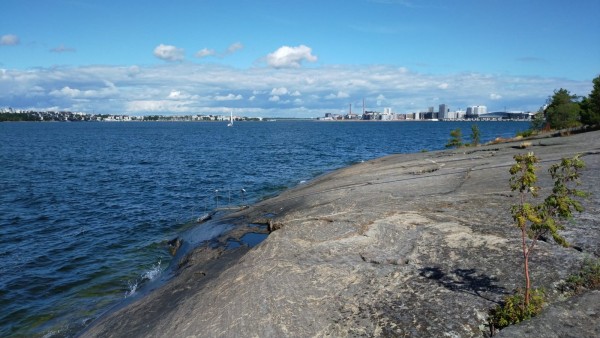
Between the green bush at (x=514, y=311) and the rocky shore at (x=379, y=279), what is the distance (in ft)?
0.50

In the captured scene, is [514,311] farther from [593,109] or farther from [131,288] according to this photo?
[593,109]

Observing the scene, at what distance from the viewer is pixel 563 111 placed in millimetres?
43844

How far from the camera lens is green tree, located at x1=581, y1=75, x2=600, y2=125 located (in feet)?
120

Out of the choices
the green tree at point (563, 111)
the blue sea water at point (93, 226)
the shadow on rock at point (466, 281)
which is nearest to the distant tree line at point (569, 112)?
the green tree at point (563, 111)

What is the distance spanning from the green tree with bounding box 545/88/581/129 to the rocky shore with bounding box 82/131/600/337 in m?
32.7

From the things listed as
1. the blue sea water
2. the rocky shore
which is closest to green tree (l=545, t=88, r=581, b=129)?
the blue sea water

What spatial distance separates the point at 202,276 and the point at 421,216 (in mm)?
6665

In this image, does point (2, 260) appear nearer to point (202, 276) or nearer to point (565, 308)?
point (202, 276)

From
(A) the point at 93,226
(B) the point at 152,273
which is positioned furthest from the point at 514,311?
(A) the point at 93,226

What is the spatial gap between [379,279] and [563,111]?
44.3 meters

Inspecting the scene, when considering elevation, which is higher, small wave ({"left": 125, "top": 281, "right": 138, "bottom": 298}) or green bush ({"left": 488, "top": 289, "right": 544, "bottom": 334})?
green bush ({"left": 488, "top": 289, "right": 544, "bottom": 334})

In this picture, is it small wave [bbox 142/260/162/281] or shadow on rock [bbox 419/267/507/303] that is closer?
shadow on rock [bbox 419/267/507/303]

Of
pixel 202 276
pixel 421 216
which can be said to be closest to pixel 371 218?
pixel 421 216

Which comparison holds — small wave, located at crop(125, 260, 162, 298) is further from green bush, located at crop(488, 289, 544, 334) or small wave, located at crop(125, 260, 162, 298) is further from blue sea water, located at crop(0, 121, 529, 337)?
green bush, located at crop(488, 289, 544, 334)
